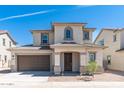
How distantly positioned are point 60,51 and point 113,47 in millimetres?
9134

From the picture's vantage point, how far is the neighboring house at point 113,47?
882 inches

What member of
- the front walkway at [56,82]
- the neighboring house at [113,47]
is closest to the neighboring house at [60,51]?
the neighboring house at [113,47]

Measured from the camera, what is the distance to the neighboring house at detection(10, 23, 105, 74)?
59.8ft

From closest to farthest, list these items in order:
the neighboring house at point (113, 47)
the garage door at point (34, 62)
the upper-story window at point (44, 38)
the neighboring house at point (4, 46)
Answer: the garage door at point (34, 62) < the upper-story window at point (44, 38) < the neighboring house at point (113, 47) < the neighboring house at point (4, 46)

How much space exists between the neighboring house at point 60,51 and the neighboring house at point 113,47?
11.5ft

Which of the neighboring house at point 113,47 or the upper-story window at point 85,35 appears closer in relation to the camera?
the upper-story window at point 85,35

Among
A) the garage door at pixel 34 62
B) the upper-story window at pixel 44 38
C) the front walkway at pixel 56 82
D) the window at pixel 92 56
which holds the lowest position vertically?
the front walkway at pixel 56 82

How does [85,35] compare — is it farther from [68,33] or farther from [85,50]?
[85,50]

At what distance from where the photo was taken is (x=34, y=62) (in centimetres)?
2180

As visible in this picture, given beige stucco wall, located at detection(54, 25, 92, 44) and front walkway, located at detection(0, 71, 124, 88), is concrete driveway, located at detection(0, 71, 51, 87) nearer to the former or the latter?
front walkway, located at detection(0, 71, 124, 88)

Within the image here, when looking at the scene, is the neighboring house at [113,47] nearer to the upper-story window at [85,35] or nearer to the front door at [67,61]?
the upper-story window at [85,35]
